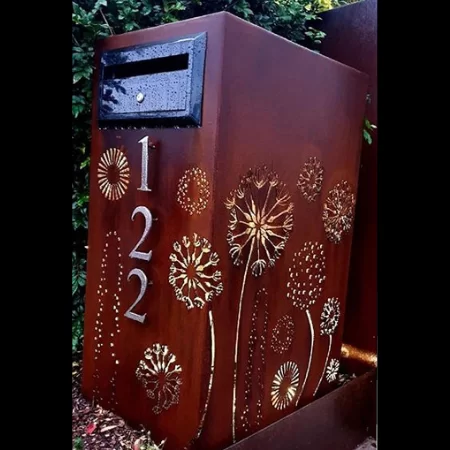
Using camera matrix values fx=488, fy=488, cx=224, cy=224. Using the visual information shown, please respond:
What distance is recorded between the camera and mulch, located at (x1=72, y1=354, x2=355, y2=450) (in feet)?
6.57

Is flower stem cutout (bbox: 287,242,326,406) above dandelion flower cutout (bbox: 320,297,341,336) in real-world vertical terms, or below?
above

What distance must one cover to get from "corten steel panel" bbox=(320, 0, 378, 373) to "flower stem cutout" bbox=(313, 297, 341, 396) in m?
0.38

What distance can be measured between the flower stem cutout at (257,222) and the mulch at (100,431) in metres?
0.44

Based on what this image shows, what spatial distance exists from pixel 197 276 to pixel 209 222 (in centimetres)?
21

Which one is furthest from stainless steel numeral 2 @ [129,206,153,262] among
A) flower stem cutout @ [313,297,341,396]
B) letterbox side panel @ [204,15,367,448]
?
flower stem cutout @ [313,297,341,396]

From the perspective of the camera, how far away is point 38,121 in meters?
0.71

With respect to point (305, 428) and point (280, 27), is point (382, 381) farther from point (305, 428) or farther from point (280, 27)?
point (280, 27)

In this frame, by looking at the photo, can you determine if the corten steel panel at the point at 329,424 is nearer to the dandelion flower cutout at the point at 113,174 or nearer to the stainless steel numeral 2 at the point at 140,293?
the stainless steel numeral 2 at the point at 140,293

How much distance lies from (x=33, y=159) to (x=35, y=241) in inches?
4.7

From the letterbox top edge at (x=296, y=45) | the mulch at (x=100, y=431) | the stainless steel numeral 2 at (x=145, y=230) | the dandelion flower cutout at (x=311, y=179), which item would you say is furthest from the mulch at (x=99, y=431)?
the letterbox top edge at (x=296, y=45)

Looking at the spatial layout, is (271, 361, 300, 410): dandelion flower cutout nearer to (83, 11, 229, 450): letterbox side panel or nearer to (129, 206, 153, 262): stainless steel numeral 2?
(83, 11, 229, 450): letterbox side panel

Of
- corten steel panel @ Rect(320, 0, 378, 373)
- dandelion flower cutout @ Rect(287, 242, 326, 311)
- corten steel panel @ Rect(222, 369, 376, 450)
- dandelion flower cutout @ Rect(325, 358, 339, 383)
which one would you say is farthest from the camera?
corten steel panel @ Rect(320, 0, 378, 373)

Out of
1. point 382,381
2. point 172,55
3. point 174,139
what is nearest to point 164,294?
point 174,139

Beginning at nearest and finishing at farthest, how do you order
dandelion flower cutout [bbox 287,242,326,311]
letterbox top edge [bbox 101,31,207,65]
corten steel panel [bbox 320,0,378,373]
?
letterbox top edge [bbox 101,31,207,65] < dandelion flower cutout [bbox 287,242,326,311] < corten steel panel [bbox 320,0,378,373]
